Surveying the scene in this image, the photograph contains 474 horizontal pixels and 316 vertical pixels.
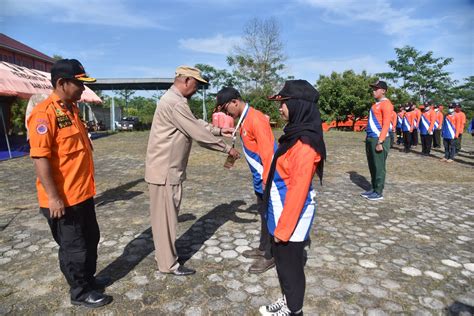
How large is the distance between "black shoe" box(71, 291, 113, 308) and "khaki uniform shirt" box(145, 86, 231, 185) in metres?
1.06

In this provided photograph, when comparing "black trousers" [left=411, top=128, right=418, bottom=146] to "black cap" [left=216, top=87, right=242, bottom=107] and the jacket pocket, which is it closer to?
"black cap" [left=216, top=87, right=242, bottom=107]

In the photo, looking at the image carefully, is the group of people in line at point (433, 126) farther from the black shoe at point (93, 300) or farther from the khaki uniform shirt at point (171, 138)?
the black shoe at point (93, 300)

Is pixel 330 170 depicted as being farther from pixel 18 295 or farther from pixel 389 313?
pixel 18 295

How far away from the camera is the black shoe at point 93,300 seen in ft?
9.03

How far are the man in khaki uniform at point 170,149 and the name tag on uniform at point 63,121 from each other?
0.76m

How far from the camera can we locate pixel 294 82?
7.21 ft

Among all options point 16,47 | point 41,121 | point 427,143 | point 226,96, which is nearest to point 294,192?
point 226,96

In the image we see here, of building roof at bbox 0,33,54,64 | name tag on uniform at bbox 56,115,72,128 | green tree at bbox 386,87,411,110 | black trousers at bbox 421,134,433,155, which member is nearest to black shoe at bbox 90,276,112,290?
name tag on uniform at bbox 56,115,72,128

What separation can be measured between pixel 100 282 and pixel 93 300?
1.23 ft

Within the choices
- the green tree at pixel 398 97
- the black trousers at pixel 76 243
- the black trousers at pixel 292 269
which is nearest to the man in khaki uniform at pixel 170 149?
the black trousers at pixel 76 243

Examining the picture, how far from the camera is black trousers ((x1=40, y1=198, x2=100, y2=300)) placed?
2.62 meters

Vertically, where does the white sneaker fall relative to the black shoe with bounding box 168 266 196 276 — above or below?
above

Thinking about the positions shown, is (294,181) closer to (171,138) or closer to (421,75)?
(171,138)

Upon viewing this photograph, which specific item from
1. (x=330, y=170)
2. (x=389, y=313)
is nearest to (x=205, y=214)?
(x=389, y=313)
